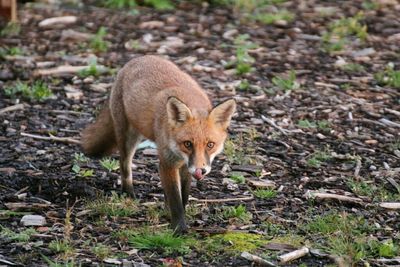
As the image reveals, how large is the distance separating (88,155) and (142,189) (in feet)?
2.12

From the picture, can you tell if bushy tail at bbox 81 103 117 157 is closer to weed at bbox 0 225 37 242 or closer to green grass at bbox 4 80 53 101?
weed at bbox 0 225 37 242

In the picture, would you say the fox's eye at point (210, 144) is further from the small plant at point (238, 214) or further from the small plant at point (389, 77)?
the small plant at point (389, 77)

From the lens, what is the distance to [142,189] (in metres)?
7.21

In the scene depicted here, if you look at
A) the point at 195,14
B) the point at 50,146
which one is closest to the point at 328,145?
the point at 50,146

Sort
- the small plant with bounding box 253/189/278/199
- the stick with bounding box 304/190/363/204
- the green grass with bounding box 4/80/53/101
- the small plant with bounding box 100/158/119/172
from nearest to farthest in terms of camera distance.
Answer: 1. the stick with bounding box 304/190/363/204
2. the small plant with bounding box 253/189/278/199
3. the small plant with bounding box 100/158/119/172
4. the green grass with bounding box 4/80/53/101

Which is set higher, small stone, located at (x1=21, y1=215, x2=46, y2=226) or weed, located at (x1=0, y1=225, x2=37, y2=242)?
weed, located at (x1=0, y1=225, x2=37, y2=242)

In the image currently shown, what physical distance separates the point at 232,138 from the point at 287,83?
184 cm

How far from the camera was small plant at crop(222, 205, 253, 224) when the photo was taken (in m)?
6.43

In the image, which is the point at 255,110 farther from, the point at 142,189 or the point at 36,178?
the point at 36,178

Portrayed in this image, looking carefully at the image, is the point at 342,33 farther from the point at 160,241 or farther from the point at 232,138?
the point at 160,241

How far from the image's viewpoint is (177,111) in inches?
244

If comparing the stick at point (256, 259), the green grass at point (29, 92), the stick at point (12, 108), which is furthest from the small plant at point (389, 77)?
the stick at point (256, 259)

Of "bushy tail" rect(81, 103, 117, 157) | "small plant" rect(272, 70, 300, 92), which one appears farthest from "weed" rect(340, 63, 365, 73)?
"bushy tail" rect(81, 103, 117, 157)

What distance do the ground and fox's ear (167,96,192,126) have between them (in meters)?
0.80
